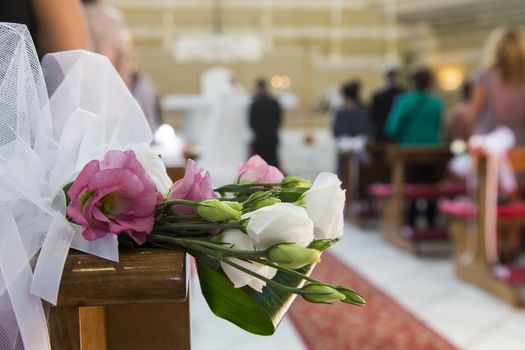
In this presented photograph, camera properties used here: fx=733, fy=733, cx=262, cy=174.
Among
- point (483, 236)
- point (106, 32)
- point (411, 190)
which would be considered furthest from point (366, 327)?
point (411, 190)

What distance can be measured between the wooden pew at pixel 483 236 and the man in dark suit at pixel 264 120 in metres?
4.49

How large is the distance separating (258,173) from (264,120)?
29.9ft

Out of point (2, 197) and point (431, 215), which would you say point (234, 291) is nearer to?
point (2, 197)

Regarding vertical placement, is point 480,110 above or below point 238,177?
below

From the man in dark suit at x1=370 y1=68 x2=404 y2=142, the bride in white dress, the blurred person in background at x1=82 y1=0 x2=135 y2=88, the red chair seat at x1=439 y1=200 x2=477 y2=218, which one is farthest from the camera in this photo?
the bride in white dress

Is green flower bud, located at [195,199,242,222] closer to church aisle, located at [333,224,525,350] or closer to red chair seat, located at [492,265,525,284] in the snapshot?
church aisle, located at [333,224,525,350]

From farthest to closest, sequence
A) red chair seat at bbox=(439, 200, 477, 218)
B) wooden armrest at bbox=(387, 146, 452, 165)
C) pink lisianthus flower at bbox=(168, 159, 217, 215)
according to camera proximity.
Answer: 1. wooden armrest at bbox=(387, 146, 452, 165)
2. red chair seat at bbox=(439, 200, 477, 218)
3. pink lisianthus flower at bbox=(168, 159, 217, 215)

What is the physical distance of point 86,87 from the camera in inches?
35.5

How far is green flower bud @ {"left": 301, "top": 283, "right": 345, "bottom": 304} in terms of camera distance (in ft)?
2.27

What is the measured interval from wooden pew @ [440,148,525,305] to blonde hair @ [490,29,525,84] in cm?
82

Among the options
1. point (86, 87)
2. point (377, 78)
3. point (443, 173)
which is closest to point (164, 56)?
point (377, 78)

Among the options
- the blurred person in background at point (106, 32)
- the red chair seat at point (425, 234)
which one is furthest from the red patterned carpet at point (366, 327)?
the red chair seat at point (425, 234)

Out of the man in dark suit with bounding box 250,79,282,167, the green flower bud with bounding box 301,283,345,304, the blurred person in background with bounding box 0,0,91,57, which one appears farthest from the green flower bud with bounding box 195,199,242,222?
the man in dark suit with bounding box 250,79,282,167

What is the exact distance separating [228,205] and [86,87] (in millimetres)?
281
